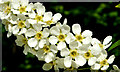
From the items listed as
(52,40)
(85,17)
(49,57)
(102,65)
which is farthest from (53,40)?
(85,17)

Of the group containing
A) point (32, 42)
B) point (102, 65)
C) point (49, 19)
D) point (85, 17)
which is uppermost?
point (49, 19)

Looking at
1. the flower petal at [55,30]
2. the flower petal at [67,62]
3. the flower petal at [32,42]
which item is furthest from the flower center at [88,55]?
the flower petal at [32,42]

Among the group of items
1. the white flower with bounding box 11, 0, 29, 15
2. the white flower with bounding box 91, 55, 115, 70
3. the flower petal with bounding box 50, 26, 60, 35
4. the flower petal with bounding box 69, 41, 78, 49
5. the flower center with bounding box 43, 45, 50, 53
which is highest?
the white flower with bounding box 11, 0, 29, 15

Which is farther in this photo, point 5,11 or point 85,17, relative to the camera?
point 85,17

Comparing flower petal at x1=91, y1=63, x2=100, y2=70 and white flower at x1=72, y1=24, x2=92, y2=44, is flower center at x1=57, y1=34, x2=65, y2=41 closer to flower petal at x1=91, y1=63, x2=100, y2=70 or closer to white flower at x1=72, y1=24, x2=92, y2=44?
white flower at x1=72, y1=24, x2=92, y2=44

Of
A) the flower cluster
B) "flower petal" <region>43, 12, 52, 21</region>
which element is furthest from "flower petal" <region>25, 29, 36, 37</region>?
"flower petal" <region>43, 12, 52, 21</region>

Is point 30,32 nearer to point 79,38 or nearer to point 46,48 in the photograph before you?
point 46,48

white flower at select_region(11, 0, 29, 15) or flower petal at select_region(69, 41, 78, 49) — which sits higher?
white flower at select_region(11, 0, 29, 15)

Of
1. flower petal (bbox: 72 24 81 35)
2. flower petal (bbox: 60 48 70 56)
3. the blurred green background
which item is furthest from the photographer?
the blurred green background

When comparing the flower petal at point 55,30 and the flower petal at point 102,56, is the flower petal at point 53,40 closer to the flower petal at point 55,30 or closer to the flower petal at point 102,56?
the flower petal at point 55,30

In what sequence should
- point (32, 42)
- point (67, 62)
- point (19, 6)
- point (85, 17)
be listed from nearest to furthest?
point (67, 62)
point (32, 42)
point (19, 6)
point (85, 17)
